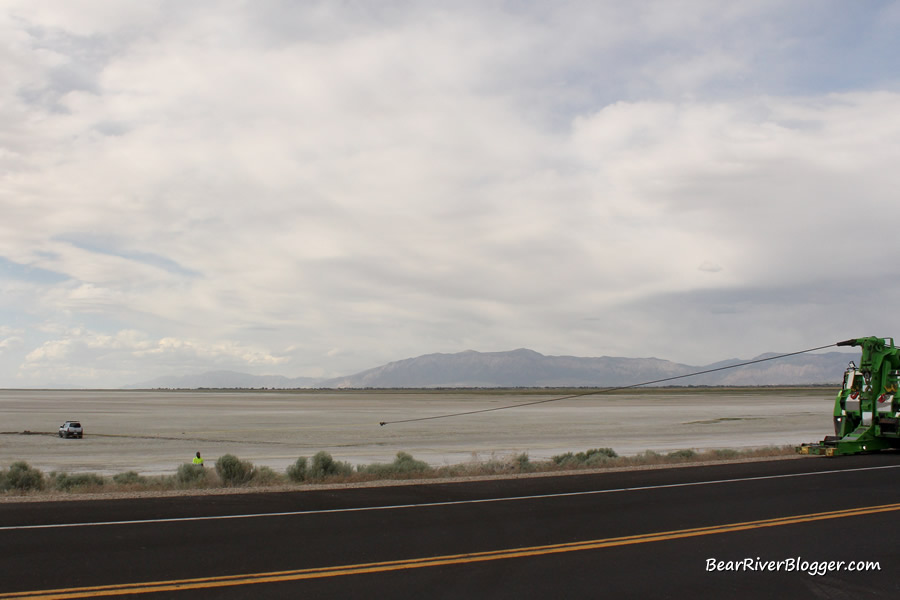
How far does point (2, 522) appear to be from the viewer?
9648 mm

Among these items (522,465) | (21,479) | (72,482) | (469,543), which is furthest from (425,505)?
(72,482)

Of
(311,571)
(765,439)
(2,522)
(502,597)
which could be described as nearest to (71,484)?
(2,522)

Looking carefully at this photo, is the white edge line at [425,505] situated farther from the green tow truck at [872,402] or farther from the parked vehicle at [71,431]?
the parked vehicle at [71,431]

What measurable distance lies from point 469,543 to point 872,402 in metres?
15.3

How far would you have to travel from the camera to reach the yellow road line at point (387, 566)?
21.2ft

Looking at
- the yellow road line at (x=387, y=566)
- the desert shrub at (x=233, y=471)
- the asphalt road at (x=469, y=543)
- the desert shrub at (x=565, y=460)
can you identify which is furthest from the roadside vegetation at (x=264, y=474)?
the yellow road line at (x=387, y=566)

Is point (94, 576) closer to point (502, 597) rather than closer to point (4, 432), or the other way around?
point (502, 597)

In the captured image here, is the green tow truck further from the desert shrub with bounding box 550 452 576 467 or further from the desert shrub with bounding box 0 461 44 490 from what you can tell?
the desert shrub with bounding box 0 461 44 490

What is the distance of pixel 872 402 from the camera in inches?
727

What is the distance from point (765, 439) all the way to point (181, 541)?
33.8 m

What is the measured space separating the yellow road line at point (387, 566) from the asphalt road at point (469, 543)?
0.02 m

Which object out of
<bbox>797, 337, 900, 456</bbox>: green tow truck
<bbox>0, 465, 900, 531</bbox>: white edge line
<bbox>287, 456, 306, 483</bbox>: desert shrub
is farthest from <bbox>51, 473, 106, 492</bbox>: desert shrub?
<bbox>797, 337, 900, 456</bbox>: green tow truck

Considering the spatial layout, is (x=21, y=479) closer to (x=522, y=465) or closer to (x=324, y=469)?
(x=324, y=469)

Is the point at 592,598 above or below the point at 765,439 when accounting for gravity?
above
